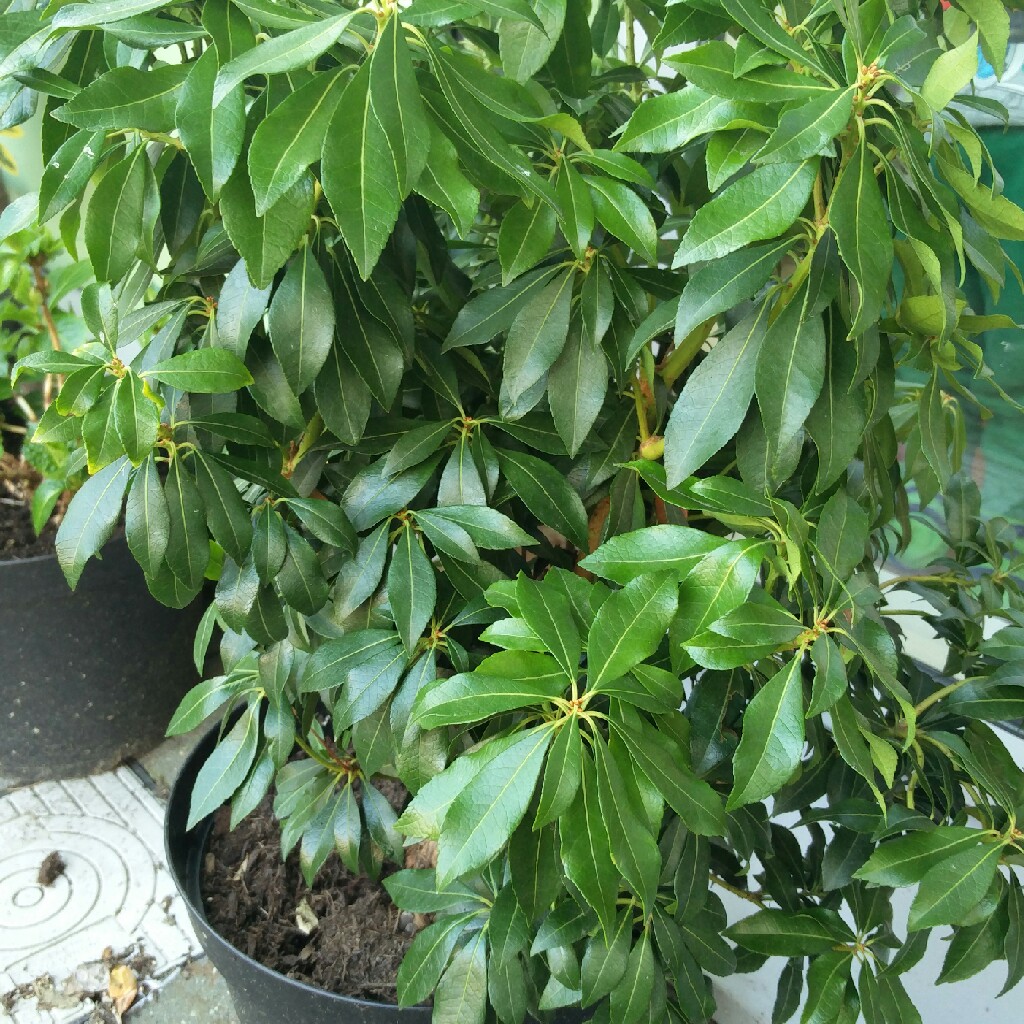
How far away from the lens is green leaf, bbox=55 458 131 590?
2.09 ft

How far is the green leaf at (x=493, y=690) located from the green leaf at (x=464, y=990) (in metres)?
0.38

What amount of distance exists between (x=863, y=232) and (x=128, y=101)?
401 mm

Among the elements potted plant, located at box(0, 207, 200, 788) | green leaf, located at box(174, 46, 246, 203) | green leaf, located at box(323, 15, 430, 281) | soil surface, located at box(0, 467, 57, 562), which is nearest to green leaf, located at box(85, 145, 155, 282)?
green leaf, located at box(174, 46, 246, 203)

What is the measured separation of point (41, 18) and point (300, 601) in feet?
1.33

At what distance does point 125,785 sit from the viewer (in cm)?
160

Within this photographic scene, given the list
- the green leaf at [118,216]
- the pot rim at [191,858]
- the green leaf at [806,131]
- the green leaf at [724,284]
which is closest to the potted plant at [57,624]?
the pot rim at [191,858]

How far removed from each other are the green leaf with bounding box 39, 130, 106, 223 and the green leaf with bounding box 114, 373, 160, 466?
0.11 m

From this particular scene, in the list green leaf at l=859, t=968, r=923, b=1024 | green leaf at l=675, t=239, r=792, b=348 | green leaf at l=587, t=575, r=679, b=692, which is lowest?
green leaf at l=859, t=968, r=923, b=1024

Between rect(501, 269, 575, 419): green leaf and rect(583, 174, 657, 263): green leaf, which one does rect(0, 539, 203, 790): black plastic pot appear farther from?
rect(583, 174, 657, 263): green leaf

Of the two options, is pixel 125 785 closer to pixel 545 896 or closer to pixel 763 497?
pixel 545 896

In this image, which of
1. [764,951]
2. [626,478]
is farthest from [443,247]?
[764,951]

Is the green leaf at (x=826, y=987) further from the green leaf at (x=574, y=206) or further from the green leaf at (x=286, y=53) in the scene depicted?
the green leaf at (x=286, y=53)

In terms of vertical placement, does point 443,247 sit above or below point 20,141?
above

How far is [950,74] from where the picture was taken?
0.46 metres
